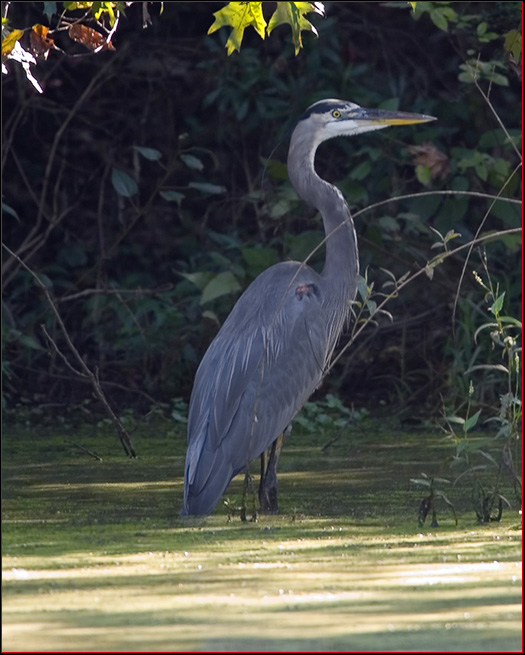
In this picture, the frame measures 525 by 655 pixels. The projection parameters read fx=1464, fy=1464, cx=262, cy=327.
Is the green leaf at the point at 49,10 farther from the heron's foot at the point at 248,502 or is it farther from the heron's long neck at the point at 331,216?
the heron's foot at the point at 248,502

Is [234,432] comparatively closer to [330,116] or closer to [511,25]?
[330,116]

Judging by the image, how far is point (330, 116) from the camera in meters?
5.67

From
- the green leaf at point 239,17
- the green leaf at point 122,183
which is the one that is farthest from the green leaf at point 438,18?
the green leaf at point 239,17

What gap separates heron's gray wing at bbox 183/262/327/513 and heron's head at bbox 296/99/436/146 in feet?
2.31

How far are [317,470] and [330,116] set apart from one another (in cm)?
137

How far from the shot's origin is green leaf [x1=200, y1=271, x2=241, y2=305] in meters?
7.21

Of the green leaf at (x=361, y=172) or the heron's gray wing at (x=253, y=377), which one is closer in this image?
the heron's gray wing at (x=253, y=377)

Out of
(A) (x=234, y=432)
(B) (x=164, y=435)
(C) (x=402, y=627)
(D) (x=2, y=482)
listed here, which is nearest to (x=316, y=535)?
(A) (x=234, y=432)

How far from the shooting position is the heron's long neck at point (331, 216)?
210 inches

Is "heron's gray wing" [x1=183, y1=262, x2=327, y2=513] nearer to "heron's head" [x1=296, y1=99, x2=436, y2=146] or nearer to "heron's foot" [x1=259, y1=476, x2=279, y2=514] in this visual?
"heron's foot" [x1=259, y1=476, x2=279, y2=514]

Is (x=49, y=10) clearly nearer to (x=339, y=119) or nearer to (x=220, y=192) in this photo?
(x=339, y=119)

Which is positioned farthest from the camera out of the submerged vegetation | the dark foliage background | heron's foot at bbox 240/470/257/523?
the dark foliage background

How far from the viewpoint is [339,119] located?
569 cm

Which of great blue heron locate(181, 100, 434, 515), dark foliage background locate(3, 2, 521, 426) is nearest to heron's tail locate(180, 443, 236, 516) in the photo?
great blue heron locate(181, 100, 434, 515)
